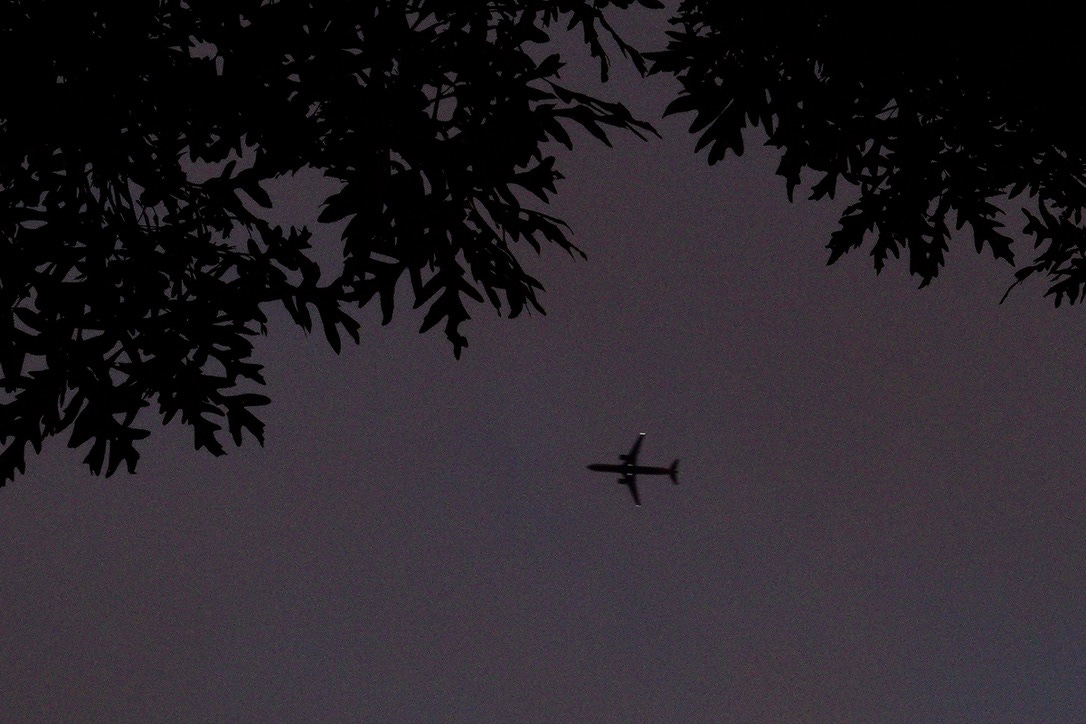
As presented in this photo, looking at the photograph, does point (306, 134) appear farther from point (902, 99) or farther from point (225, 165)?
point (902, 99)

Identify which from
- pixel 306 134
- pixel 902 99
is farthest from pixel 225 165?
pixel 902 99

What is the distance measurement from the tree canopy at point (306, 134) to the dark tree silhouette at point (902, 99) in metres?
0.02

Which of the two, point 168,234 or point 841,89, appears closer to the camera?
point 168,234

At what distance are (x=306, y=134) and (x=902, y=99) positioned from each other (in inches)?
164

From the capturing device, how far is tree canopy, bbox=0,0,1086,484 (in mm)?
5250

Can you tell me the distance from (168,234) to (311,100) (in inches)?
48.9

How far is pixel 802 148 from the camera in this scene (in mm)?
6676

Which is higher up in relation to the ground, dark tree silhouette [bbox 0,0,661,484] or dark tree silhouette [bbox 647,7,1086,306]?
dark tree silhouette [bbox 647,7,1086,306]

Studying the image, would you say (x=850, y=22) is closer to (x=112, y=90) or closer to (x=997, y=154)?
(x=997, y=154)

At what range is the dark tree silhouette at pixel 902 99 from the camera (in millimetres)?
6172

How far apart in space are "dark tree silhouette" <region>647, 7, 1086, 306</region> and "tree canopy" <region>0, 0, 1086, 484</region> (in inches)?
0.7

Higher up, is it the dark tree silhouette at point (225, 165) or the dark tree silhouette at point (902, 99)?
the dark tree silhouette at point (902, 99)

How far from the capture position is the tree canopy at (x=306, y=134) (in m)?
5.25

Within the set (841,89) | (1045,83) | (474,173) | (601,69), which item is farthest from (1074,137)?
(474,173)
